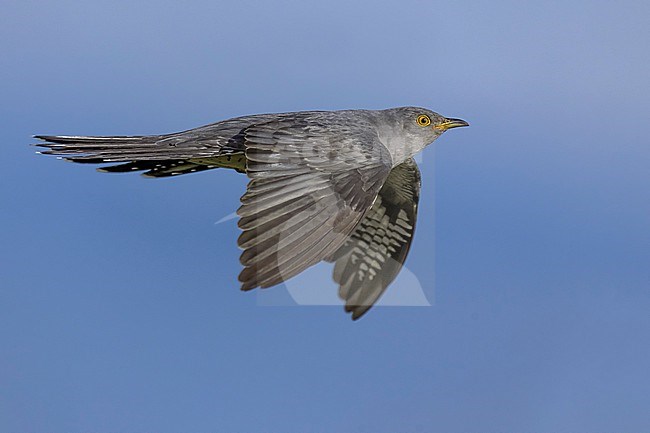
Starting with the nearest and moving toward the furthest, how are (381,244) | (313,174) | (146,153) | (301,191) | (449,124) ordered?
(301,191), (313,174), (146,153), (449,124), (381,244)

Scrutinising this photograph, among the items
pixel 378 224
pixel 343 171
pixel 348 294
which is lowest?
pixel 348 294

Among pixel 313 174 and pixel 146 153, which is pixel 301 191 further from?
pixel 146 153

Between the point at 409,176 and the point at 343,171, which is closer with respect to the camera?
the point at 343,171

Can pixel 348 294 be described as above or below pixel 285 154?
below

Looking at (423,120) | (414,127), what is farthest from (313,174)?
(423,120)

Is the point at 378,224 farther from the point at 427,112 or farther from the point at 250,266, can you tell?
the point at 250,266

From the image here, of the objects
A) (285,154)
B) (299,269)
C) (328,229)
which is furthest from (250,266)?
(285,154)

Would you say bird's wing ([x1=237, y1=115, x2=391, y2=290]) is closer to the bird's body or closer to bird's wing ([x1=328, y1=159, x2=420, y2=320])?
the bird's body

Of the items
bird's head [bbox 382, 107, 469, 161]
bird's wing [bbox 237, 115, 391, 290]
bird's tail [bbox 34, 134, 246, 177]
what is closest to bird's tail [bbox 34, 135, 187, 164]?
bird's tail [bbox 34, 134, 246, 177]
